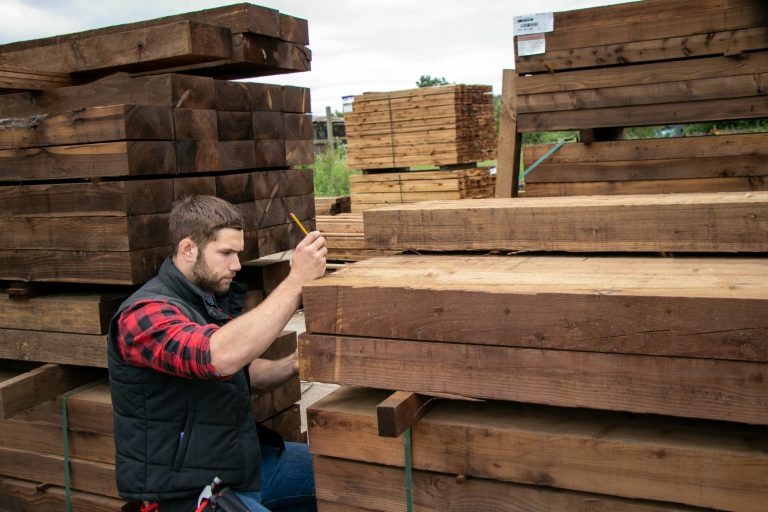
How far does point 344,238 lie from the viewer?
973 cm

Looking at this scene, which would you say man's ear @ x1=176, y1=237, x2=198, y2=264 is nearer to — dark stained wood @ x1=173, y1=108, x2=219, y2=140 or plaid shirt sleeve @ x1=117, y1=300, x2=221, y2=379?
plaid shirt sleeve @ x1=117, y1=300, x2=221, y2=379

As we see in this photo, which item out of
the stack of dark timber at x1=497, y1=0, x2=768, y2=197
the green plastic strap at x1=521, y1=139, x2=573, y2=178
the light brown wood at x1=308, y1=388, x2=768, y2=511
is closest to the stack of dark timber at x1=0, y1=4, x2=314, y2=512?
the light brown wood at x1=308, y1=388, x2=768, y2=511

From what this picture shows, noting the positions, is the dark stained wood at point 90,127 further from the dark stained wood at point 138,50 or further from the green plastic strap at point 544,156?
the green plastic strap at point 544,156

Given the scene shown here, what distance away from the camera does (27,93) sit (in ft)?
12.3

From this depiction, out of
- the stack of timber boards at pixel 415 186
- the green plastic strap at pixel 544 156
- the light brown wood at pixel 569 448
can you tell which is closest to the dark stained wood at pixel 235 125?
the light brown wood at pixel 569 448

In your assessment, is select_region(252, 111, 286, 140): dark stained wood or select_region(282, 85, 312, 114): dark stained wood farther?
select_region(282, 85, 312, 114): dark stained wood

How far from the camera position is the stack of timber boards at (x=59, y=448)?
11.7ft

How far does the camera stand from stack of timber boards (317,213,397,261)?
9594 mm

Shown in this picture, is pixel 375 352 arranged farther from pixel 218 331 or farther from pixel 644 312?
pixel 644 312

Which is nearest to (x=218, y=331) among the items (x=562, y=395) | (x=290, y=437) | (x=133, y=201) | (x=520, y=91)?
(x=133, y=201)

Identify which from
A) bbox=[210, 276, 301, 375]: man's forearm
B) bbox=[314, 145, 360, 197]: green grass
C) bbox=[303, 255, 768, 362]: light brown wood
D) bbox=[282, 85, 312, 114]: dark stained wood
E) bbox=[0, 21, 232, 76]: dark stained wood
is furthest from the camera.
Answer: bbox=[314, 145, 360, 197]: green grass

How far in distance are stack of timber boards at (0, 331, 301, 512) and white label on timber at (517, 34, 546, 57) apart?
9.74 feet

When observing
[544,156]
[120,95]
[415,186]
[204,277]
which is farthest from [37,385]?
[415,186]

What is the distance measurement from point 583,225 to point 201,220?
1.44 metres
